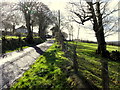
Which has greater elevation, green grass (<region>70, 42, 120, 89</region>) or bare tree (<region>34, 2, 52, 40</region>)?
bare tree (<region>34, 2, 52, 40</region>)

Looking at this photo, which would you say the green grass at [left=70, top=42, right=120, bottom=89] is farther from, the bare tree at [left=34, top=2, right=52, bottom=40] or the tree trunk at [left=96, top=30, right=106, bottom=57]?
the bare tree at [left=34, top=2, right=52, bottom=40]

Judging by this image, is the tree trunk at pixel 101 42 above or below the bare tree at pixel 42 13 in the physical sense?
below

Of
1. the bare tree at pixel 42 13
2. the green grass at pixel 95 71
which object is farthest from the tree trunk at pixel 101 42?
the bare tree at pixel 42 13

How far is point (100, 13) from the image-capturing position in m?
20.5

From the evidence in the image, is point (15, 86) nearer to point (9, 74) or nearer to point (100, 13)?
point (9, 74)

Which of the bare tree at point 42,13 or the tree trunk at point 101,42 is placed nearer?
the tree trunk at point 101,42

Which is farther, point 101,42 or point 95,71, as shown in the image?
point 101,42

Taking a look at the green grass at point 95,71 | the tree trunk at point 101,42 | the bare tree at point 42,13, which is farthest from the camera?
the bare tree at point 42,13

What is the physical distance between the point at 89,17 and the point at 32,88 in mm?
17614

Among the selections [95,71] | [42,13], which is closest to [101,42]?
[95,71]

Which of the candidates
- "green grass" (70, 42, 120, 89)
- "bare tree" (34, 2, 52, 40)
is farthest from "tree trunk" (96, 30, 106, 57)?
"bare tree" (34, 2, 52, 40)

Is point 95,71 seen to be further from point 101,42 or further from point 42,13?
point 42,13

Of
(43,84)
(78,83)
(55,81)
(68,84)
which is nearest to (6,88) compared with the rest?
(43,84)

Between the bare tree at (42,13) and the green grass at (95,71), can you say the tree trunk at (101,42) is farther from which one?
the bare tree at (42,13)
